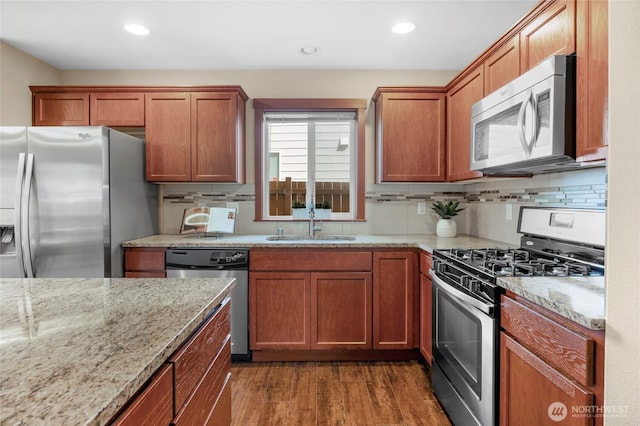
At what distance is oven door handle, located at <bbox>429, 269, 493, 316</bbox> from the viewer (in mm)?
1500

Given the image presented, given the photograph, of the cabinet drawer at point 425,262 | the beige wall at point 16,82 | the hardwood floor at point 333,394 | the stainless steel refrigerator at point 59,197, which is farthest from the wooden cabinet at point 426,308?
the beige wall at point 16,82

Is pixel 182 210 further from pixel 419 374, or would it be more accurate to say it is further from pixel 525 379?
pixel 525 379

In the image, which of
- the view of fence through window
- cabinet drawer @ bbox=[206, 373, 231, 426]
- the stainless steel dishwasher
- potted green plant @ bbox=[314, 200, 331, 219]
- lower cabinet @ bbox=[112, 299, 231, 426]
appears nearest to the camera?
lower cabinet @ bbox=[112, 299, 231, 426]

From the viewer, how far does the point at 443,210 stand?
3037 millimetres

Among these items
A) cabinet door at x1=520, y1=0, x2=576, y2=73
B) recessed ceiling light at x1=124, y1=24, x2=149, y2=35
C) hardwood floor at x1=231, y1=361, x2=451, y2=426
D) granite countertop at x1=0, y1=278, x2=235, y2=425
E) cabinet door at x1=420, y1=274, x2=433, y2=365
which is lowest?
hardwood floor at x1=231, y1=361, x2=451, y2=426

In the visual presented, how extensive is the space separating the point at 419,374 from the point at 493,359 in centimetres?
115

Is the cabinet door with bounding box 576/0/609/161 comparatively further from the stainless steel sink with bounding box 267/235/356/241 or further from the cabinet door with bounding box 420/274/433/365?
the stainless steel sink with bounding box 267/235/356/241

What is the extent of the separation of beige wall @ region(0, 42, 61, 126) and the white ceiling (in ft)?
0.27

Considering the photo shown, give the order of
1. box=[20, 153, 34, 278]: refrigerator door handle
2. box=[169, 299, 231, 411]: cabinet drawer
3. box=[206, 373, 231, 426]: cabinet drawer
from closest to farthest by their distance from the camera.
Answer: box=[169, 299, 231, 411]: cabinet drawer
box=[206, 373, 231, 426]: cabinet drawer
box=[20, 153, 34, 278]: refrigerator door handle

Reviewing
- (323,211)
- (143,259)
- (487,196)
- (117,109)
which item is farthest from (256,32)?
(487,196)

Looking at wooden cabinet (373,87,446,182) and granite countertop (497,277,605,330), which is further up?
wooden cabinet (373,87,446,182)

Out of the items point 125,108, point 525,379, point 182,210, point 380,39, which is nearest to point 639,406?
point 525,379

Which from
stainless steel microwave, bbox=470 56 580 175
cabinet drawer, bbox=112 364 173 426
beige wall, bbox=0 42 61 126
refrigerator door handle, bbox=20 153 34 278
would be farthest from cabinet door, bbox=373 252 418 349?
beige wall, bbox=0 42 61 126

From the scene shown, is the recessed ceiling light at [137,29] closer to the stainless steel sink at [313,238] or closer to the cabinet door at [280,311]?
the stainless steel sink at [313,238]
